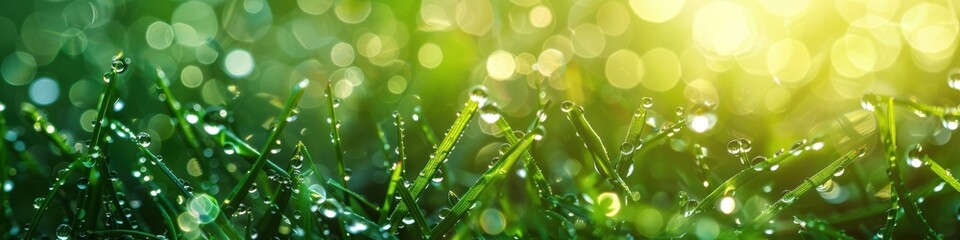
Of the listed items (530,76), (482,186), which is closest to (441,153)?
(482,186)

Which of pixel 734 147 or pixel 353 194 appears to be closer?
pixel 353 194

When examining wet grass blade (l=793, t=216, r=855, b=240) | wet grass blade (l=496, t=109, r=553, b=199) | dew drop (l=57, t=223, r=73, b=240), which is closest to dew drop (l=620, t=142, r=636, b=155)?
wet grass blade (l=496, t=109, r=553, b=199)

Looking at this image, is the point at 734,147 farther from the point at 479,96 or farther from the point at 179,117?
the point at 179,117

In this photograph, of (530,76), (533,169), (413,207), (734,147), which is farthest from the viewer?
(530,76)

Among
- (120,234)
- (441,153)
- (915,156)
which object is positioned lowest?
(120,234)

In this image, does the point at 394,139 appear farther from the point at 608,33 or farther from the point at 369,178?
the point at 608,33

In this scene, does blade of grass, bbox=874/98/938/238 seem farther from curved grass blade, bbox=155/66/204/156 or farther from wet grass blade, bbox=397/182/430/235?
curved grass blade, bbox=155/66/204/156

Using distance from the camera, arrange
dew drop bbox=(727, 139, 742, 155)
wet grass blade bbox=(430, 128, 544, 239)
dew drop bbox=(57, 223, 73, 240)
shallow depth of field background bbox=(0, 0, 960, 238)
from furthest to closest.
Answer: shallow depth of field background bbox=(0, 0, 960, 238)
dew drop bbox=(727, 139, 742, 155)
dew drop bbox=(57, 223, 73, 240)
wet grass blade bbox=(430, 128, 544, 239)
